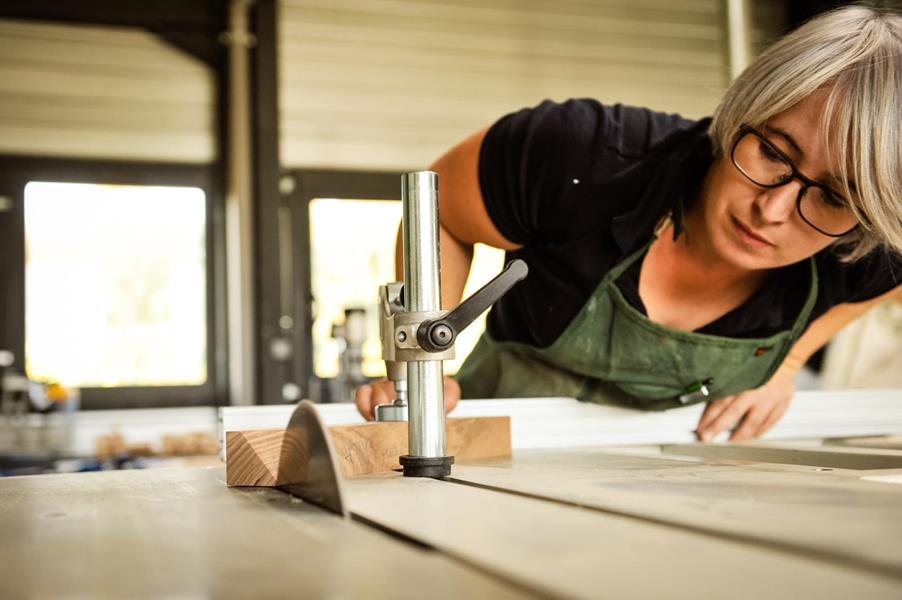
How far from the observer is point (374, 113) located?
15.2ft

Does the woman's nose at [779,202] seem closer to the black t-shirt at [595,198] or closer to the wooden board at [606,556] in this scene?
the black t-shirt at [595,198]

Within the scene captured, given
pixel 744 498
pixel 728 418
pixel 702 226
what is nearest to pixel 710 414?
pixel 728 418

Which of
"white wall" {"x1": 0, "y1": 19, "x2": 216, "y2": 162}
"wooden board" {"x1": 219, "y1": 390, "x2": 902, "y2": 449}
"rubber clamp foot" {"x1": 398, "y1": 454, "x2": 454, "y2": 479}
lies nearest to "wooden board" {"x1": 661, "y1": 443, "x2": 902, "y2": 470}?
"wooden board" {"x1": 219, "y1": 390, "x2": 902, "y2": 449}

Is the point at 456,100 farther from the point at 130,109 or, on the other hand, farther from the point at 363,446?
the point at 363,446

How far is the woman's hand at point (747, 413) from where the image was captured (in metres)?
1.48

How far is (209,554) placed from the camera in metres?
0.53

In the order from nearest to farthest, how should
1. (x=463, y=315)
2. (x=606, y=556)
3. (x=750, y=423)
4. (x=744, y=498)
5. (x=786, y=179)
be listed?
1. (x=606, y=556)
2. (x=744, y=498)
3. (x=463, y=315)
4. (x=786, y=179)
5. (x=750, y=423)

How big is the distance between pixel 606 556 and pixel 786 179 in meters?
0.84

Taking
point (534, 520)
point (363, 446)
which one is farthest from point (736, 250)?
point (534, 520)

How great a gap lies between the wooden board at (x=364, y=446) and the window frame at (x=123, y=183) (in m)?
3.57

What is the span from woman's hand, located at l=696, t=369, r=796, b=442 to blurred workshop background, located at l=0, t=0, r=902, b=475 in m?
2.98

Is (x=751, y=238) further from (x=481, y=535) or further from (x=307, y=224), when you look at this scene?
(x=307, y=224)

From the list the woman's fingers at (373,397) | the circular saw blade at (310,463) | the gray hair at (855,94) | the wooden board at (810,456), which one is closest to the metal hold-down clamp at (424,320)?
the circular saw blade at (310,463)

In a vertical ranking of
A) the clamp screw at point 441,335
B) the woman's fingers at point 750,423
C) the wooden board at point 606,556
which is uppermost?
the clamp screw at point 441,335
